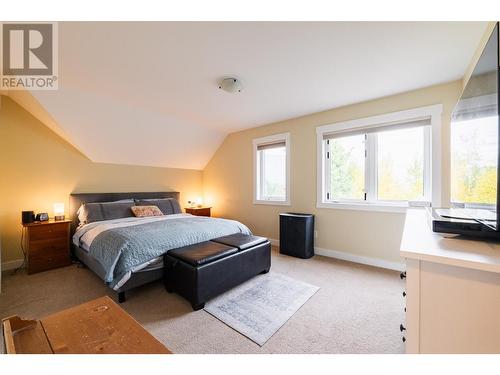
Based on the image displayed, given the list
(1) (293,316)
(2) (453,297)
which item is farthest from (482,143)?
(1) (293,316)

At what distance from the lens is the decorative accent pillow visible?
11.4 feet

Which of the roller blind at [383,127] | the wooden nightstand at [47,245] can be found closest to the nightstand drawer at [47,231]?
the wooden nightstand at [47,245]

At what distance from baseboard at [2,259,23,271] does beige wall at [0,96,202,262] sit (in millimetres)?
45

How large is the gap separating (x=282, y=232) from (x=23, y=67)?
360 centimetres

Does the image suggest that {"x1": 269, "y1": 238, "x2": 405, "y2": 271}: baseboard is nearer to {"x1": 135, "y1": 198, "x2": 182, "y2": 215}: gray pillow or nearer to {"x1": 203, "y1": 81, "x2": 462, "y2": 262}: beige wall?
{"x1": 203, "y1": 81, "x2": 462, "y2": 262}: beige wall

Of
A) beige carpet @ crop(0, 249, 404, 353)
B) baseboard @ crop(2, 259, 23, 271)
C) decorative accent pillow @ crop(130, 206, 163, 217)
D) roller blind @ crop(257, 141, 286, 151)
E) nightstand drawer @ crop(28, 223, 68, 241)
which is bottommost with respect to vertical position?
beige carpet @ crop(0, 249, 404, 353)

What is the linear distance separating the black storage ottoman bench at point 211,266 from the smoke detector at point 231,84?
176 centimetres

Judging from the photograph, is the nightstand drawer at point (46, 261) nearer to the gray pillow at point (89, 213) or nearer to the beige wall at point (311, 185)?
the gray pillow at point (89, 213)

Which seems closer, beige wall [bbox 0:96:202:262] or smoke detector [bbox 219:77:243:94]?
smoke detector [bbox 219:77:243:94]

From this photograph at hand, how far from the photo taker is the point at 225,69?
6.81 ft

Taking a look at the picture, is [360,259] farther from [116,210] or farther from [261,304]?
[116,210]

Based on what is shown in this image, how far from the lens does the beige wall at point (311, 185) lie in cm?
256

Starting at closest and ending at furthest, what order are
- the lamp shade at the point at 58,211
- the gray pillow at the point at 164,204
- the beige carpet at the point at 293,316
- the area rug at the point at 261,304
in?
1. the beige carpet at the point at 293,316
2. the area rug at the point at 261,304
3. the lamp shade at the point at 58,211
4. the gray pillow at the point at 164,204

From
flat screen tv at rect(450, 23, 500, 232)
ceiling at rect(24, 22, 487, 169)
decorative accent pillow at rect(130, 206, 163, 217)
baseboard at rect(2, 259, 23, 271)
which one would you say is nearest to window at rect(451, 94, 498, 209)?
flat screen tv at rect(450, 23, 500, 232)
